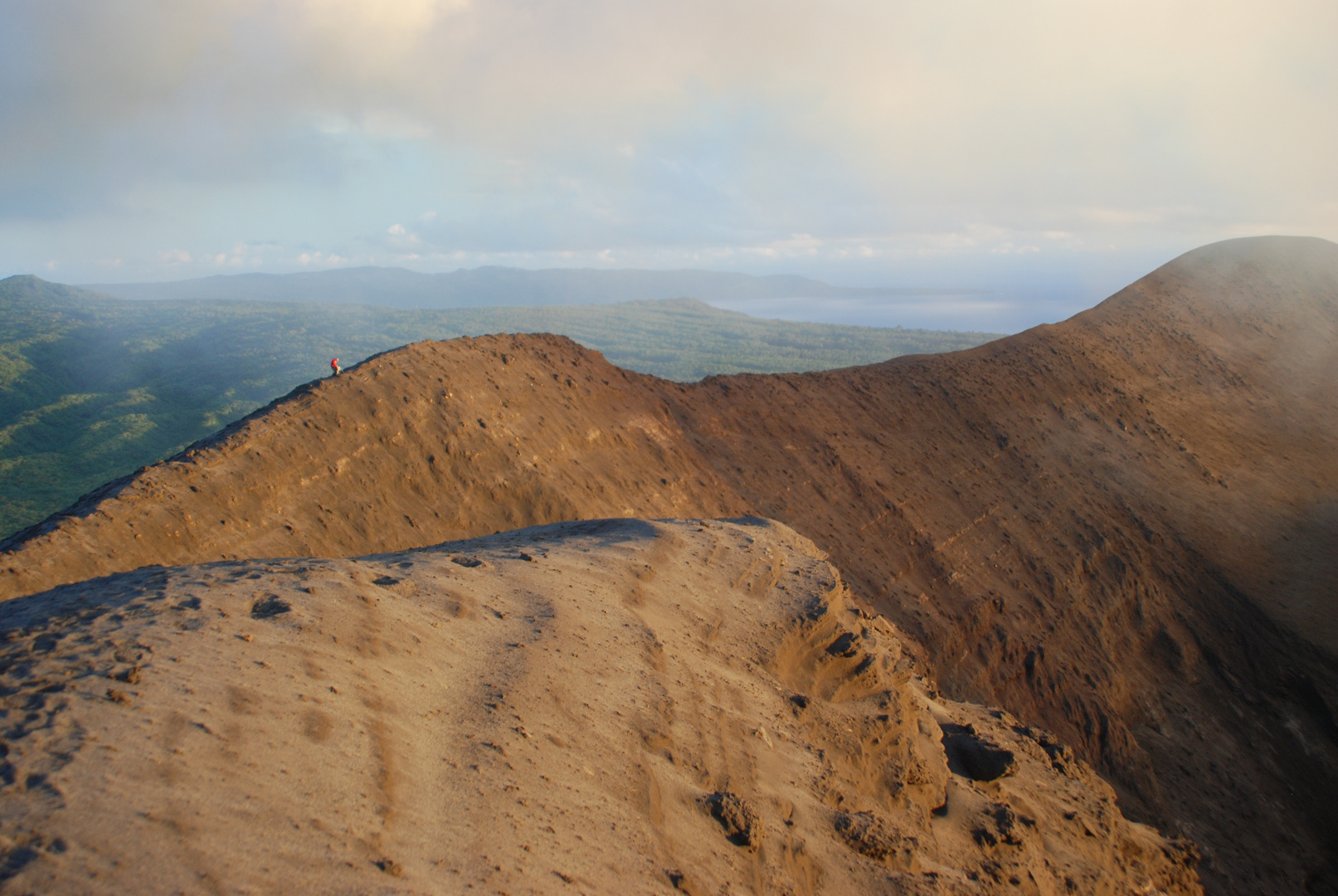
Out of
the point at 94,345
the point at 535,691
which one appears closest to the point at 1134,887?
the point at 535,691

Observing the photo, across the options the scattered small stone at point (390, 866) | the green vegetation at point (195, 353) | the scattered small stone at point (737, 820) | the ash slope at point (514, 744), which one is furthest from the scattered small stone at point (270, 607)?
the green vegetation at point (195, 353)

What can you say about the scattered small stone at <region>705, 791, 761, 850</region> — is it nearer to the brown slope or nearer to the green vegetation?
the brown slope

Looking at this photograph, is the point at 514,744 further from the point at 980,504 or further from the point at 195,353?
the point at 195,353

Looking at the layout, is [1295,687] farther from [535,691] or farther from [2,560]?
[2,560]

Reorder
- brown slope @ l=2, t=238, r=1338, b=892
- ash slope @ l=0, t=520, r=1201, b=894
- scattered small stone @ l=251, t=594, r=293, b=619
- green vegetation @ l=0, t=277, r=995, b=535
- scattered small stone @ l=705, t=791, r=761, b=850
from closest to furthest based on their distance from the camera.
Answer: ash slope @ l=0, t=520, r=1201, b=894 → scattered small stone @ l=705, t=791, r=761, b=850 → scattered small stone @ l=251, t=594, r=293, b=619 → brown slope @ l=2, t=238, r=1338, b=892 → green vegetation @ l=0, t=277, r=995, b=535

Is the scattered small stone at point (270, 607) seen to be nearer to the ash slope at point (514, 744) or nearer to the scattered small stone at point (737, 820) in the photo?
the ash slope at point (514, 744)

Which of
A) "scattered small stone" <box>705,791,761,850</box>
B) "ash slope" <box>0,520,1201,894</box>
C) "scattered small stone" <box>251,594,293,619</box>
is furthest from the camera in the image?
"scattered small stone" <box>251,594,293,619</box>

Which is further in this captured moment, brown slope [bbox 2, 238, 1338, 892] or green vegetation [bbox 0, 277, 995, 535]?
green vegetation [bbox 0, 277, 995, 535]

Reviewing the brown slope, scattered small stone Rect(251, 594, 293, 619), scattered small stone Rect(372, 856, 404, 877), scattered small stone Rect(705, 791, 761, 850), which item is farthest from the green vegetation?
scattered small stone Rect(705, 791, 761, 850)
